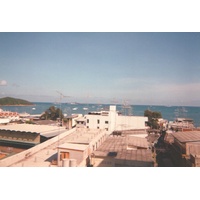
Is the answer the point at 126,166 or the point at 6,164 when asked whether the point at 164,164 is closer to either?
the point at 126,166

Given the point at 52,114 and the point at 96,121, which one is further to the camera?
the point at 52,114

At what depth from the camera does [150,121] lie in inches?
531

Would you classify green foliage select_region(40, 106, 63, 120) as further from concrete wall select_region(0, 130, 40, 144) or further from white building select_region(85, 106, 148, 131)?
concrete wall select_region(0, 130, 40, 144)

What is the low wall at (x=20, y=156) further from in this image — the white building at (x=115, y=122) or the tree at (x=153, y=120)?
the tree at (x=153, y=120)

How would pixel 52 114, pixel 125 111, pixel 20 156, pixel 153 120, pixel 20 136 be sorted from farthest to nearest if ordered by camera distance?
pixel 52 114
pixel 153 120
pixel 125 111
pixel 20 136
pixel 20 156

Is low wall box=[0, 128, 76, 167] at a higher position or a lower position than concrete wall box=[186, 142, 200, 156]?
lower

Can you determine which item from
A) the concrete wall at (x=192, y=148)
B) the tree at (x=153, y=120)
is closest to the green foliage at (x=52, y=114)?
the tree at (x=153, y=120)

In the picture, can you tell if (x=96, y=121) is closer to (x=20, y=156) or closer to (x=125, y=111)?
(x=125, y=111)

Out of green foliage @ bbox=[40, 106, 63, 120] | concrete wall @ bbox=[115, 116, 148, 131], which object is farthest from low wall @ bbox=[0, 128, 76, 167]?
green foliage @ bbox=[40, 106, 63, 120]

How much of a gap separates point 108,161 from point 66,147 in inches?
41.8

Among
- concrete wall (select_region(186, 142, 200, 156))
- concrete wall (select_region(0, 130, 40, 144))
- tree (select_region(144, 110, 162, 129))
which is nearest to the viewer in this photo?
concrete wall (select_region(186, 142, 200, 156))

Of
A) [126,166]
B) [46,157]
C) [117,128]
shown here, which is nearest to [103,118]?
[117,128]

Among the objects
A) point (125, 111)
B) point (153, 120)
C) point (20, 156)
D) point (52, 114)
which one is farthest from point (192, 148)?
point (52, 114)
